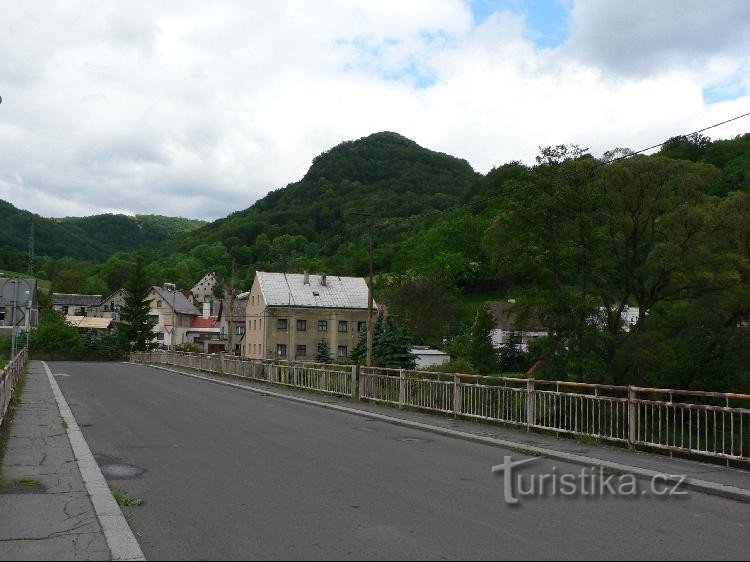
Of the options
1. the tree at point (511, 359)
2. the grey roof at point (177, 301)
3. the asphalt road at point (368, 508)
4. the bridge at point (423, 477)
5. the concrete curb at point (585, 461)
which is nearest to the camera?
the asphalt road at point (368, 508)

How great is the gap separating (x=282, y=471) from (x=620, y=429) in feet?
19.3

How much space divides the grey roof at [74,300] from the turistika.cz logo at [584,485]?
431 ft

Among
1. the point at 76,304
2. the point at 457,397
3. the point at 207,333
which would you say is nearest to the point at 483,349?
the point at 457,397

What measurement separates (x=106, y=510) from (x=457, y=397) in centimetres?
1032

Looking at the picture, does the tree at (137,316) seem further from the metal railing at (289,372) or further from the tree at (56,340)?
the metal railing at (289,372)

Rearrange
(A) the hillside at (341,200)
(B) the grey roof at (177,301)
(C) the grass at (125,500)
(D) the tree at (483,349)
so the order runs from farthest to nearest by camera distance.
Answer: (A) the hillside at (341,200) → (B) the grey roof at (177,301) → (D) the tree at (483,349) → (C) the grass at (125,500)

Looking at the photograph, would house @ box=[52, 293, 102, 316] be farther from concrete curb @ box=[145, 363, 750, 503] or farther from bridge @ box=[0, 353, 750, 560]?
concrete curb @ box=[145, 363, 750, 503]

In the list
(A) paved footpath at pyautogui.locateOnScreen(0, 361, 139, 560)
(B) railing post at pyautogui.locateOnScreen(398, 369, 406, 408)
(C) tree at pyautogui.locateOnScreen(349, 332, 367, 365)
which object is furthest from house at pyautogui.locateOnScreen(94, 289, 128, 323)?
(A) paved footpath at pyautogui.locateOnScreen(0, 361, 139, 560)

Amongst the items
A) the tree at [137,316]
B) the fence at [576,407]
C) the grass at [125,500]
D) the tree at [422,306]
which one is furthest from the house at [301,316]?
the grass at [125,500]

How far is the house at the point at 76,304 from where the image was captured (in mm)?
128875

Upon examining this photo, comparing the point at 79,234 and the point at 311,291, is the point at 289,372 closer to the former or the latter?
the point at 311,291

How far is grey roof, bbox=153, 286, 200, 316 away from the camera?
359ft

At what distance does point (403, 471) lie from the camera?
359 inches

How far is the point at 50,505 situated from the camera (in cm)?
695
